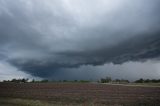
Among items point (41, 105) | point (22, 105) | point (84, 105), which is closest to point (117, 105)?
point (84, 105)

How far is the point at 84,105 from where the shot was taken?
37.8 meters

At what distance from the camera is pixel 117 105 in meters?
38.4

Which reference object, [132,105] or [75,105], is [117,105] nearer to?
[132,105]

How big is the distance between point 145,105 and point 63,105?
13.0 metres

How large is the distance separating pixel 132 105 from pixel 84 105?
7.67 m

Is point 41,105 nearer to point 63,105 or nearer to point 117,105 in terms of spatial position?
point 63,105

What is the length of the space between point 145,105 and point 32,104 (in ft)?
59.7

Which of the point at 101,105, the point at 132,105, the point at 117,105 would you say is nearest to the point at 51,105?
the point at 101,105

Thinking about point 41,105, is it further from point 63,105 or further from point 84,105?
point 84,105

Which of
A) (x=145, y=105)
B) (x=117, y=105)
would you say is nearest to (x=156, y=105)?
(x=145, y=105)

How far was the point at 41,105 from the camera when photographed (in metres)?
37.6

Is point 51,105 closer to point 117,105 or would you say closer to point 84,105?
point 84,105

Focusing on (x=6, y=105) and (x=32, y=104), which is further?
(x=32, y=104)

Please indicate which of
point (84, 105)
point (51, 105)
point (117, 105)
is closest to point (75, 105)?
point (84, 105)
